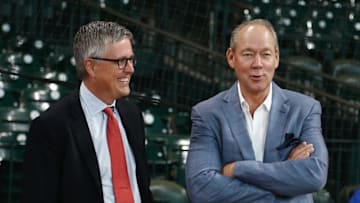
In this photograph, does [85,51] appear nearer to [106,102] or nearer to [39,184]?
[106,102]

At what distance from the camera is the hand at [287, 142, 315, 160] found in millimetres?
3279

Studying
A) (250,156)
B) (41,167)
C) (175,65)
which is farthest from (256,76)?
(175,65)

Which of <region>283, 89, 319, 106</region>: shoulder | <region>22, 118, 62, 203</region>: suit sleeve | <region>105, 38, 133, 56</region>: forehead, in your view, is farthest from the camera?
<region>283, 89, 319, 106</region>: shoulder

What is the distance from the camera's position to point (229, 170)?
3.33m

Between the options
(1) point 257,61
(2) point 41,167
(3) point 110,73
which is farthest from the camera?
(1) point 257,61

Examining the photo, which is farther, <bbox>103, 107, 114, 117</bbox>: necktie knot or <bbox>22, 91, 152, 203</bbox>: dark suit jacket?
<bbox>103, 107, 114, 117</bbox>: necktie knot

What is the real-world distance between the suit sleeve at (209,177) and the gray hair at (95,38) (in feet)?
1.64

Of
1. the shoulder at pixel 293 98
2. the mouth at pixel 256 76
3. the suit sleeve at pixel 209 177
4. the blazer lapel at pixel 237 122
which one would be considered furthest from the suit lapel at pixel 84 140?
the shoulder at pixel 293 98

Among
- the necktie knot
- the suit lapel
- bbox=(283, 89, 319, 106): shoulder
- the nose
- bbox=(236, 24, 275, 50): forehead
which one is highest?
bbox=(236, 24, 275, 50): forehead

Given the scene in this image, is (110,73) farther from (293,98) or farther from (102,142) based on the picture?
(293,98)

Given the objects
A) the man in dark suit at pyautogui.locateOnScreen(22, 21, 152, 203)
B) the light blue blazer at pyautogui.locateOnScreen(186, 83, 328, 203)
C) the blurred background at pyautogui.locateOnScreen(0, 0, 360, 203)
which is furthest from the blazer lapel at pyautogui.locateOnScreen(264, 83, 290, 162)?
the blurred background at pyautogui.locateOnScreen(0, 0, 360, 203)

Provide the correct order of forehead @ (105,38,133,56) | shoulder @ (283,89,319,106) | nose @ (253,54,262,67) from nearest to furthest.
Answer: forehead @ (105,38,133,56), nose @ (253,54,262,67), shoulder @ (283,89,319,106)

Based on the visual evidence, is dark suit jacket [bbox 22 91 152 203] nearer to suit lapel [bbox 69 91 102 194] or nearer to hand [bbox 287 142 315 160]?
suit lapel [bbox 69 91 102 194]

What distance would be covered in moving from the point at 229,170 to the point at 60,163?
0.67m
